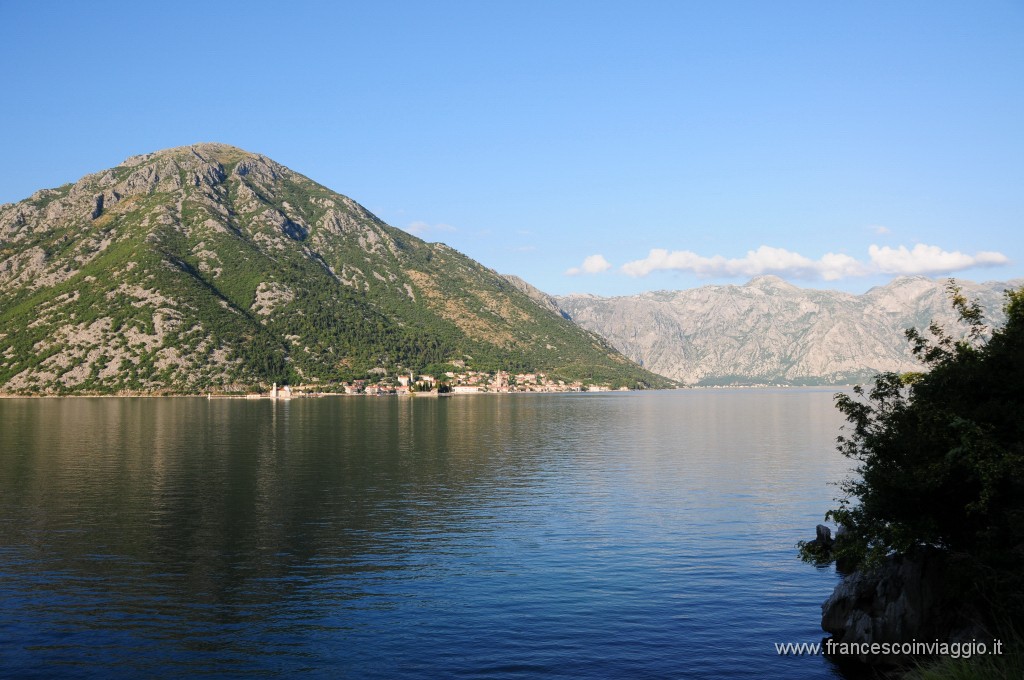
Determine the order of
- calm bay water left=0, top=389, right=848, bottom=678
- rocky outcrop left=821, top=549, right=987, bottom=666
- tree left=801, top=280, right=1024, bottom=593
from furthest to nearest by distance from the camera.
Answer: calm bay water left=0, top=389, right=848, bottom=678
rocky outcrop left=821, top=549, right=987, bottom=666
tree left=801, top=280, right=1024, bottom=593

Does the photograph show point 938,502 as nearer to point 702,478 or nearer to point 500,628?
point 500,628

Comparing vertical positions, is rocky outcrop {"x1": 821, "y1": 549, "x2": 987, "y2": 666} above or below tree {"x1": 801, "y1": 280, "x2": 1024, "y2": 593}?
below

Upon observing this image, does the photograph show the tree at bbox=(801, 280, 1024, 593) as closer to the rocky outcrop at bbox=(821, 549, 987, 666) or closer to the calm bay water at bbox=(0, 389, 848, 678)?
the rocky outcrop at bbox=(821, 549, 987, 666)

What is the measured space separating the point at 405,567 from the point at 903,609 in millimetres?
29433

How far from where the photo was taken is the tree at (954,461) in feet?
102

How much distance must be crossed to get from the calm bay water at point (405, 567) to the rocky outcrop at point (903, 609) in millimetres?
2276

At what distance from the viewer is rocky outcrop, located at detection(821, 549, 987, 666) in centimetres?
3250

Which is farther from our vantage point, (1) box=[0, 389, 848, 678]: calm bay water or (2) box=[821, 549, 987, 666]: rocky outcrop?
(1) box=[0, 389, 848, 678]: calm bay water

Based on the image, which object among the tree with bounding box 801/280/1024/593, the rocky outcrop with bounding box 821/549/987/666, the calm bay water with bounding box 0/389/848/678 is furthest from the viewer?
the calm bay water with bounding box 0/389/848/678

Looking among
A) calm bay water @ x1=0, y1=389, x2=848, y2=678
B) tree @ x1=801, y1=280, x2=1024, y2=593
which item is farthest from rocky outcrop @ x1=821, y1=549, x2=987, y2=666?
calm bay water @ x1=0, y1=389, x2=848, y2=678

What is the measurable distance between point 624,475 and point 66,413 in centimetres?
17622

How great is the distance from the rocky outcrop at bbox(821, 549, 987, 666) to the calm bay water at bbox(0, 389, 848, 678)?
228 centimetres

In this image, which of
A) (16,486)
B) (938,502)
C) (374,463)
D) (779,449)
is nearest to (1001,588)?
(938,502)

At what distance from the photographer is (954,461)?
3300cm
